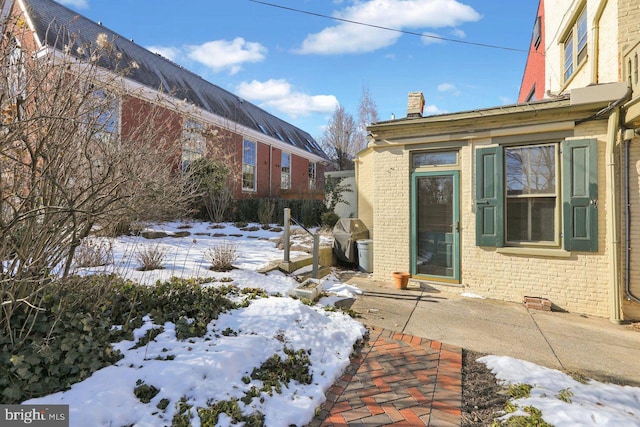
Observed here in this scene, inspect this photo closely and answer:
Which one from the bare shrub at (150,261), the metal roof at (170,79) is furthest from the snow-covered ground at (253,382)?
the metal roof at (170,79)

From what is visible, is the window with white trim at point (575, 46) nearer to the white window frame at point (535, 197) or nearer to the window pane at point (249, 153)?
the white window frame at point (535, 197)

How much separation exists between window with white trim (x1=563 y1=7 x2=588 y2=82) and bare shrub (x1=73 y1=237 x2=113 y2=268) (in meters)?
8.67

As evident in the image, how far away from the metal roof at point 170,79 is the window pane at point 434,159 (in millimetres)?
6457

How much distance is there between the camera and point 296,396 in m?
2.34

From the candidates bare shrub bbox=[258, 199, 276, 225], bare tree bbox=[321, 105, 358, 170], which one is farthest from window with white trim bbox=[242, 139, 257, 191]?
bare tree bbox=[321, 105, 358, 170]

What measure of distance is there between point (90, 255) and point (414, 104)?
6.09 m

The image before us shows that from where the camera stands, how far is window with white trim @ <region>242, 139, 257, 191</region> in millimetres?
16750

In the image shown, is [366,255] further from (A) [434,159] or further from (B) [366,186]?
(B) [366,186]

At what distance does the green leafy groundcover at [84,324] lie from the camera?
1985 millimetres

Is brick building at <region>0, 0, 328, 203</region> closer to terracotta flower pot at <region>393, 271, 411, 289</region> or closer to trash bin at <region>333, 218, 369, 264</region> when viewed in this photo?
trash bin at <region>333, 218, 369, 264</region>

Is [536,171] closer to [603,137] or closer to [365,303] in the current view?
[603,137]

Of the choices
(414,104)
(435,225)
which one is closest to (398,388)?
(435,225)

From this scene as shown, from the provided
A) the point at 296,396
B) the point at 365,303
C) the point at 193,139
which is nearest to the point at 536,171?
the point at 365,303

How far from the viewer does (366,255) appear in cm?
685
